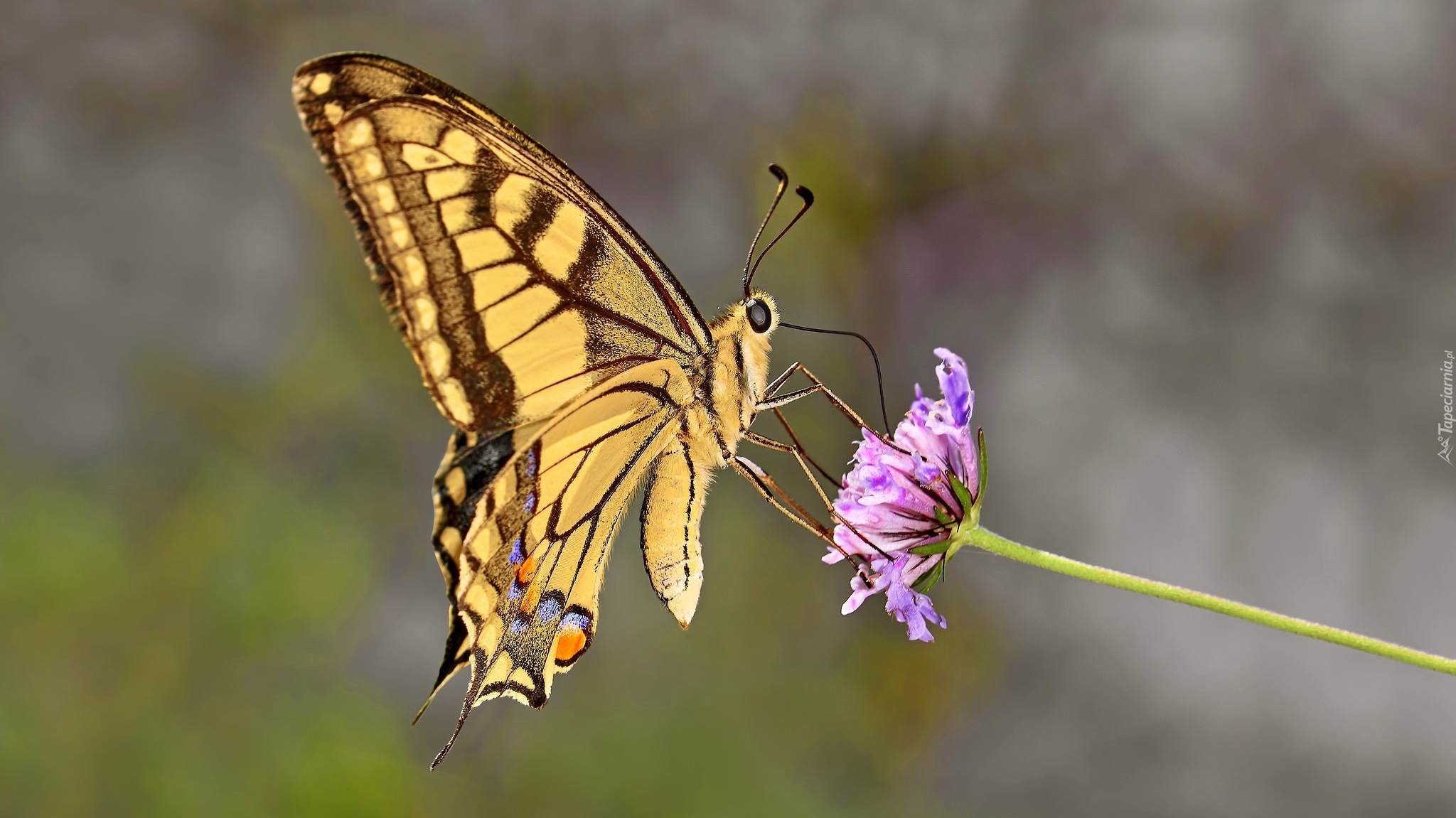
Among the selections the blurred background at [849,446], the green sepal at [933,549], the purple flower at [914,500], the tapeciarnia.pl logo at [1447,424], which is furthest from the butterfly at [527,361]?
the tapeciarnia.pl logo at [1447,424]

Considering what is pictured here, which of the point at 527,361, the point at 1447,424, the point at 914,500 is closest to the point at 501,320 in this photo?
the point at 527,361

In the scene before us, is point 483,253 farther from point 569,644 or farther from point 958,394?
point 958,394

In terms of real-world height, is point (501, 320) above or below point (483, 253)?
below

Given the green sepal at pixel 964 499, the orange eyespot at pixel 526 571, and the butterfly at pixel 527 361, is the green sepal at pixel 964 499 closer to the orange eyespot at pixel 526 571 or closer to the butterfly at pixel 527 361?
the butterfly at pixel 527 361

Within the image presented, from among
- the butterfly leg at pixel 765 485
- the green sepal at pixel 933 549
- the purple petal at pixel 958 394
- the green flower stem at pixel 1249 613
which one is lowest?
the green flower stem at pixel 1249 613

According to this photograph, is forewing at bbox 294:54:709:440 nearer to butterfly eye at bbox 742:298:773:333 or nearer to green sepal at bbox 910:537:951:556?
butterfly eye at bbox 742:298:773:333

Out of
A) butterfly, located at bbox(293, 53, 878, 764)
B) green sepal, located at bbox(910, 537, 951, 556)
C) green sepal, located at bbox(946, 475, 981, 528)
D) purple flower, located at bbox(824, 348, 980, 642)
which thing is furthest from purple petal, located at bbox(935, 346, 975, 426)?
butterfly, located at bbox(293, 53, 878, 764)

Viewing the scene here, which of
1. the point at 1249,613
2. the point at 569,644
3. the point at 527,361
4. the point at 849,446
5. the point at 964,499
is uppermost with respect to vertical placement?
the point at 849,446
